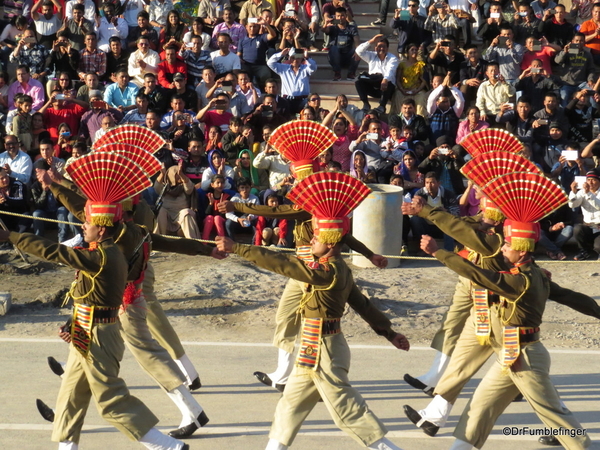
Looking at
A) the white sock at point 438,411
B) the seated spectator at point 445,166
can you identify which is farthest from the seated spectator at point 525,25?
the white sock at point 438,411

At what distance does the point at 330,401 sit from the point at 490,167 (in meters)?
2.30

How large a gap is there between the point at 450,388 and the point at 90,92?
9.40 m

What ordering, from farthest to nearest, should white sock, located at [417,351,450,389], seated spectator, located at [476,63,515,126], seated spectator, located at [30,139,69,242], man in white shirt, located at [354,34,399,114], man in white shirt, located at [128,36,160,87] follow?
man in white shirt, located at [354,34,399,114], man in white shirt, located at [128,36,160,87], seated spectator, located at [476,63,515,126], seated spectator, located at [30,139,69,242], white sock, located at [417,351,450,389]

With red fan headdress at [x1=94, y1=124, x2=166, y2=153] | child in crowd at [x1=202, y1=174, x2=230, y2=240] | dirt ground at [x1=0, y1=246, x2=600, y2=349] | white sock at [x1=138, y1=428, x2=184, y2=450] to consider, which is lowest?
dirt ground at [x1=0, y1=246, x2=600, y2=349]

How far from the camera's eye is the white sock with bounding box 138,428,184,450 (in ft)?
21.7

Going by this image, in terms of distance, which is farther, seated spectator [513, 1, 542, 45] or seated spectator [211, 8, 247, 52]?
seated spectator [513, 1, 542, 45]

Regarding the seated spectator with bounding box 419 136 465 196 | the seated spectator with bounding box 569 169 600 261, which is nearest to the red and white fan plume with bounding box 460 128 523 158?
the seated spectator with bounding box 569 169 600 261

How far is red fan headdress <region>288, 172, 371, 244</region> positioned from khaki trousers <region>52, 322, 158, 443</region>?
1.65m

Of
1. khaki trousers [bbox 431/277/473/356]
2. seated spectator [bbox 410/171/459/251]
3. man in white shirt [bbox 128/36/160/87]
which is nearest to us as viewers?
khaki trousers [bbox 431/277/473/356]

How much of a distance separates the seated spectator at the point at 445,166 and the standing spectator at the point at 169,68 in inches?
178

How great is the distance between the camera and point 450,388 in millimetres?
7441

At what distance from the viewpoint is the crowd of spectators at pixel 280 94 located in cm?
1316

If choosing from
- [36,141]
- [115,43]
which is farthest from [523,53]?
[36,141]

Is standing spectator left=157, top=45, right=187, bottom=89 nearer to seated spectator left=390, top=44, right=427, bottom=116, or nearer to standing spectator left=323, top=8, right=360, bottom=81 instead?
standing spectator left=323, top=8, right=360, bottom=81
